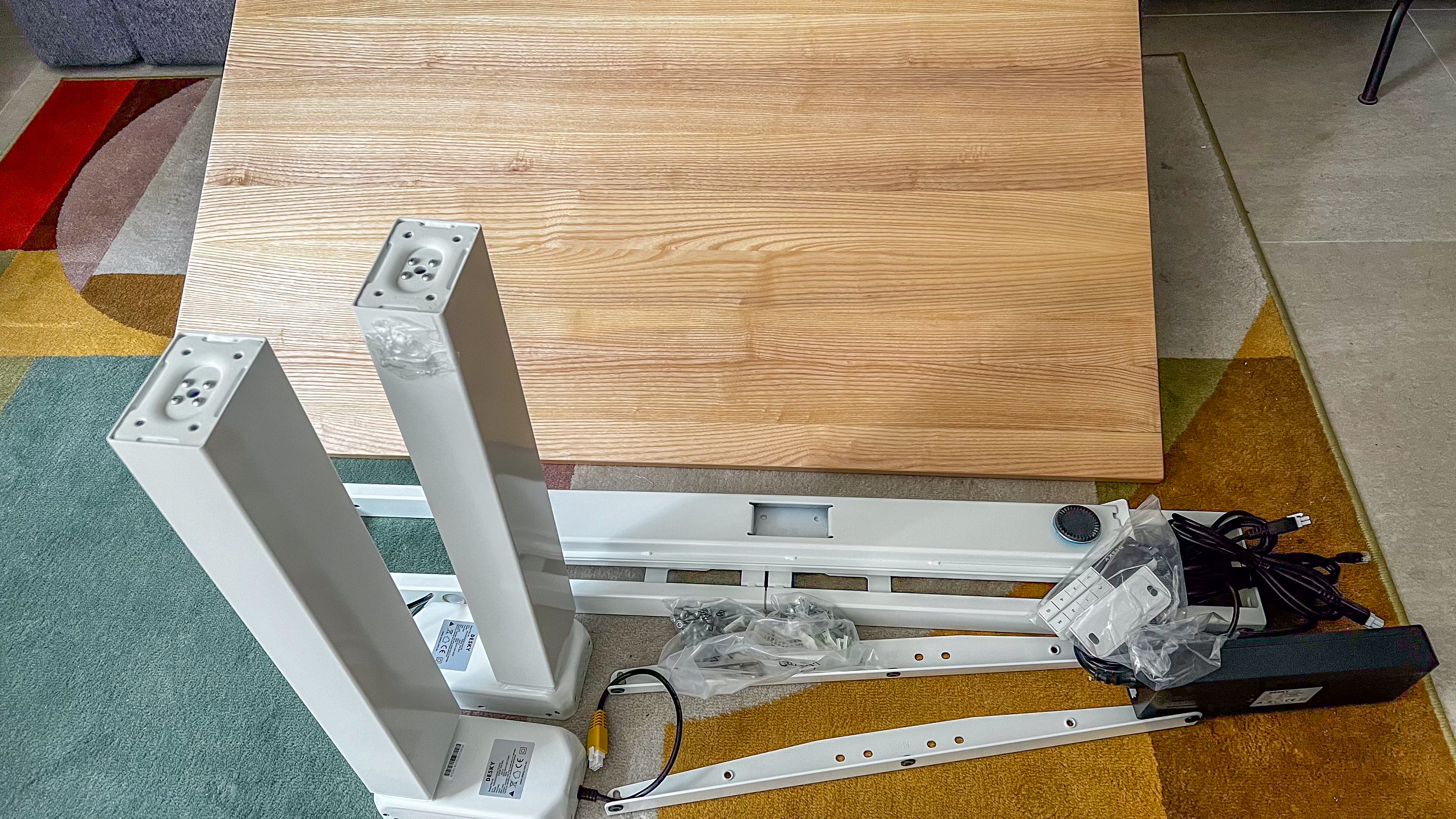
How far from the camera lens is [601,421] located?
1433 mm

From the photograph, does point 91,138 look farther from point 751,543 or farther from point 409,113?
point 751,543

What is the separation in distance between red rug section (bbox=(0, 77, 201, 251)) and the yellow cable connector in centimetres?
155

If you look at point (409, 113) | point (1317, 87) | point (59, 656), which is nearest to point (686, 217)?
point (409, 113)

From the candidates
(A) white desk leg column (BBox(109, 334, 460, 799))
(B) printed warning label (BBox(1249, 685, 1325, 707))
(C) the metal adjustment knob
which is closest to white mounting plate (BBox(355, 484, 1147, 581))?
(C) the metal adjustment knob

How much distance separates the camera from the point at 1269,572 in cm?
118

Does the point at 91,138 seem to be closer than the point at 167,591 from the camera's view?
No

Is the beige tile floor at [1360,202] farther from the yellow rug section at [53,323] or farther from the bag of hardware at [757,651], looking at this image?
the bag of hardware at [757,651]

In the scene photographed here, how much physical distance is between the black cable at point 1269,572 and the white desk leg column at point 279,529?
92 cm

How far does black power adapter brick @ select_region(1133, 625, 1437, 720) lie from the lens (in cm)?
110

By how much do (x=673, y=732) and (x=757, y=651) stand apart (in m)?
0.14

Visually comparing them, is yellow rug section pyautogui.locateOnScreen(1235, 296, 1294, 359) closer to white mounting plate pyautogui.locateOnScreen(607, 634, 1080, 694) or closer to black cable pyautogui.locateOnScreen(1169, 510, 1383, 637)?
black cable pyautogui.locateOnScreen(1169, 510, 1383, 637)

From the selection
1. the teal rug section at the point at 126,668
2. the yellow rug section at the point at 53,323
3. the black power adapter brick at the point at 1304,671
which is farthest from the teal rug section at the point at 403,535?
the black power adapter brick at the point at 1304,671

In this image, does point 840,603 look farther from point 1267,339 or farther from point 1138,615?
point 1267,339

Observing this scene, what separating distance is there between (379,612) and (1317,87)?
215 cm
